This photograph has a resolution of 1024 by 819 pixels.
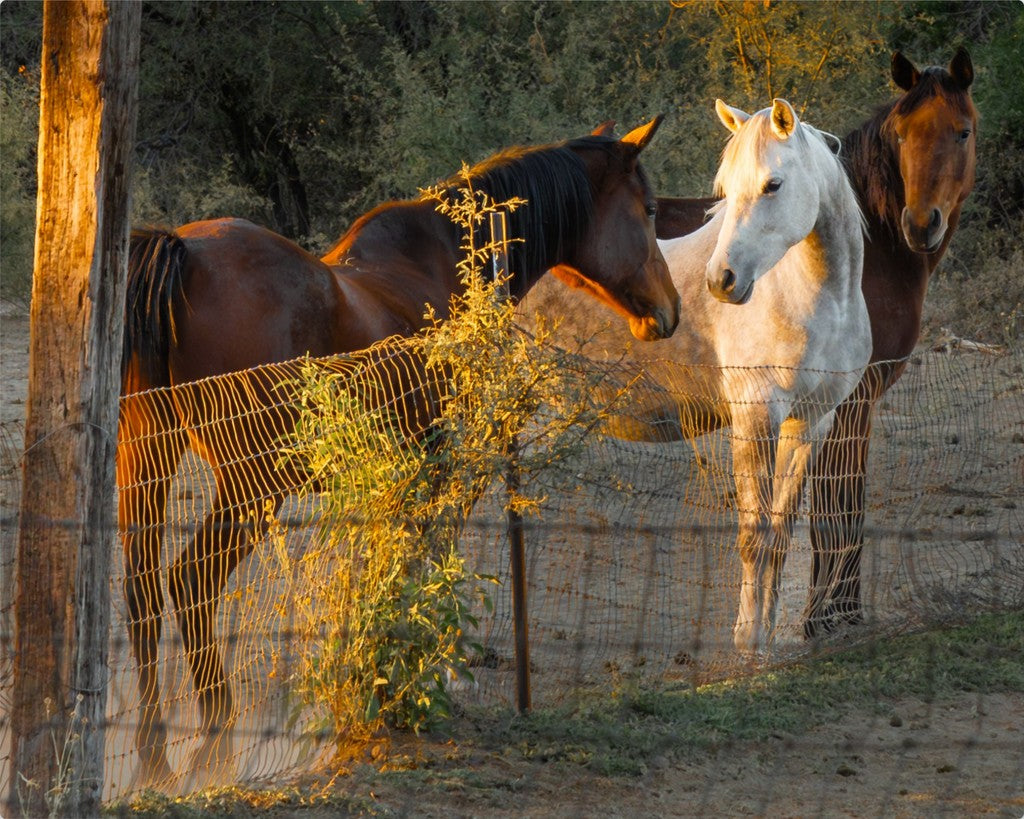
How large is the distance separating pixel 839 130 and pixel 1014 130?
251 centimetres

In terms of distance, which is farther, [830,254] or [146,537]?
[830,254]

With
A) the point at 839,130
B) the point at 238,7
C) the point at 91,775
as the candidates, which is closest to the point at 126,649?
the point at 91,775

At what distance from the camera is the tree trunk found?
114 inches

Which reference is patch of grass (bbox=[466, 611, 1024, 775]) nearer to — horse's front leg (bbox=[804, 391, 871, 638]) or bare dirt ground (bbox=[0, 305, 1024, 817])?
bare dirt ground (bbox=[0, 305, 1024, 817])

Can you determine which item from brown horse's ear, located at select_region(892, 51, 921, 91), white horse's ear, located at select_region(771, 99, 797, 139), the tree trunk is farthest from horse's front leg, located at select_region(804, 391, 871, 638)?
the tree trunk

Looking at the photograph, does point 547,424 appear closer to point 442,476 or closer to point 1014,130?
point 442,476

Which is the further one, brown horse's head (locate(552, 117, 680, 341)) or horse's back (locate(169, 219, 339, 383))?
brown horse's head (locate(552, 117, 680, 341))

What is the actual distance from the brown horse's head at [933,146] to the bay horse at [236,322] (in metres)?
1.01

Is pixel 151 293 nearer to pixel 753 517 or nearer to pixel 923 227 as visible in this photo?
pixel 753 517

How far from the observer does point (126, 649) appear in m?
5.06

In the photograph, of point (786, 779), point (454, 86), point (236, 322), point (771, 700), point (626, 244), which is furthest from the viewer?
point (454, 86)

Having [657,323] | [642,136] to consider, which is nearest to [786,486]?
[657,323]

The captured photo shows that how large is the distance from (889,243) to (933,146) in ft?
1.47

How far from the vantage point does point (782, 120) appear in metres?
4.78
